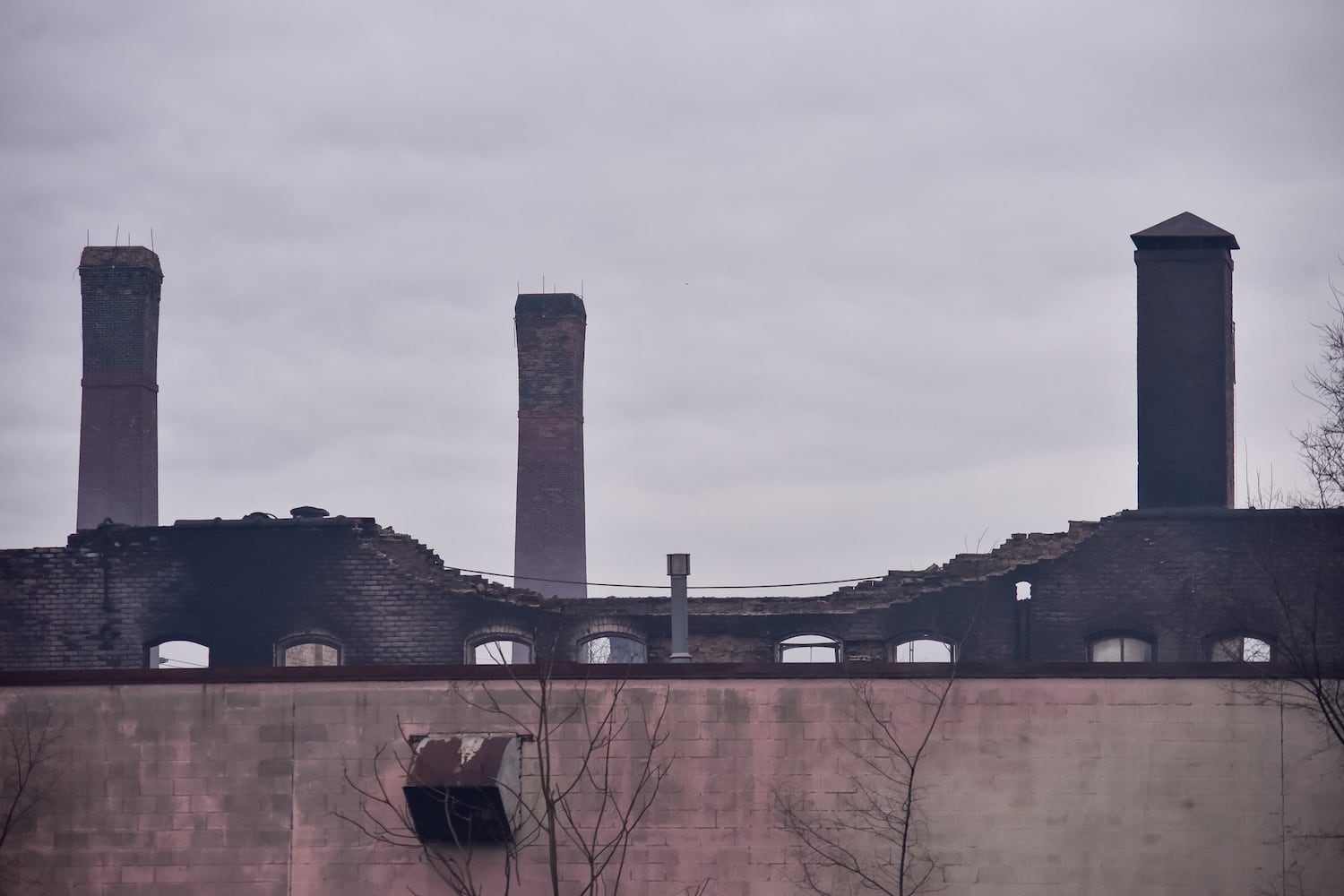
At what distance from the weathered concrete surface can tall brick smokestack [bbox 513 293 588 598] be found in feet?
58.8

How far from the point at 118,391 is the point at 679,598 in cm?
1432

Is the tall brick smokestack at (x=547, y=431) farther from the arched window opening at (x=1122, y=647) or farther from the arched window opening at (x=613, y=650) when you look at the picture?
the arched window opening at (x=1122, y=647)

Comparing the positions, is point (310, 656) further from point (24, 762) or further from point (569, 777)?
point (569, 777)

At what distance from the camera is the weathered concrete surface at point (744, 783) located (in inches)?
542

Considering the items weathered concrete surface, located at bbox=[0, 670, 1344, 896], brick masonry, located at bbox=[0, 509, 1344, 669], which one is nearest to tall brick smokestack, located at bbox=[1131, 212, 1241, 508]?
brick masonry, located at bbox=[0, 509, 1344, 669]

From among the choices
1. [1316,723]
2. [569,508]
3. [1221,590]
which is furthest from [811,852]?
[569,508]

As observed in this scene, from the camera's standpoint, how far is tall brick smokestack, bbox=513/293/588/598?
3212 centimetres

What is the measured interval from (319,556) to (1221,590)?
12.9 meters

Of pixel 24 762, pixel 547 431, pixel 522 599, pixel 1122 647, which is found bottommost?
pixel 24 762

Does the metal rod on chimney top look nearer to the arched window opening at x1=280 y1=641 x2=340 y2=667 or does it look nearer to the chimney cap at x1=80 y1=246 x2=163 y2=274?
the arched window opening at x1=280 y1=641 x2=340 y2=667

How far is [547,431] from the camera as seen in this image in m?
32.1

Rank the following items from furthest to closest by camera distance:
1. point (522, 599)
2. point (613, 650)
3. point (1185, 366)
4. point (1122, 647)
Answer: point (613, 650) < point (1185, 366) < point (522, 599) < point (1122, 647)

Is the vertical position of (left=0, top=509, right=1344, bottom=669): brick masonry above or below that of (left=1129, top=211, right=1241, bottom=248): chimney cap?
below

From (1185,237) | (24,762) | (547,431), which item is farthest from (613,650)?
(24,762)
